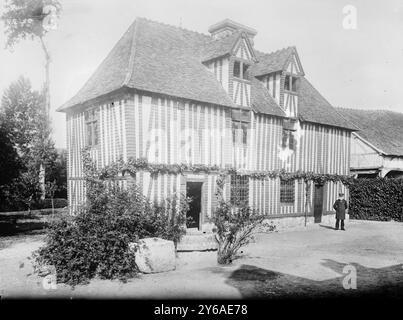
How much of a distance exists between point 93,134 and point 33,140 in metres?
22.9

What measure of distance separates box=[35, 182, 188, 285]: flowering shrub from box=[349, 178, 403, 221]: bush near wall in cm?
1446

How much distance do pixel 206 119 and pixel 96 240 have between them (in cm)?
706

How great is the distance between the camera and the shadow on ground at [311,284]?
22.0ft

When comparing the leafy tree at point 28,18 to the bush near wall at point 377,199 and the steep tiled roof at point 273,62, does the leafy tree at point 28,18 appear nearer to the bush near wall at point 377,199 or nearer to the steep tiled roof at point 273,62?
the steep tiled roof at point 273,62

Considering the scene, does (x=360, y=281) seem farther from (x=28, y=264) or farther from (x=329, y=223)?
(x=329, y=223)

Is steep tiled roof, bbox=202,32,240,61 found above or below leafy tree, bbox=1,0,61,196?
below

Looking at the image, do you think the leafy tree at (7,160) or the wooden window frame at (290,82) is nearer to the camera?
the leafy tree at (7,160)

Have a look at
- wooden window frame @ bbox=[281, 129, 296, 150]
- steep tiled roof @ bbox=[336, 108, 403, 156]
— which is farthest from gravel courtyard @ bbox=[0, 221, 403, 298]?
steep tiled roof @ bbox=[336, 108, 403, 156]

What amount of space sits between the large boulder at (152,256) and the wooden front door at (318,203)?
11303 millimetres

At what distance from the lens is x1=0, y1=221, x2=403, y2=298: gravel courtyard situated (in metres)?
6.90

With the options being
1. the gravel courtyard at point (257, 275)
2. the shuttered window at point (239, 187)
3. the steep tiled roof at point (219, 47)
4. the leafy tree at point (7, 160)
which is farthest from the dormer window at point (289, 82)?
the leafy tree at point (7, 160)

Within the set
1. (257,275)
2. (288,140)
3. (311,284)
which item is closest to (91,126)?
(288,140)

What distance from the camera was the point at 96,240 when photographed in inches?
321

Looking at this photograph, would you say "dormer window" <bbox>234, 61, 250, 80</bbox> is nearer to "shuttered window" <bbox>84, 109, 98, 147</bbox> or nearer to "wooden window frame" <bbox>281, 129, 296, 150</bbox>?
"wooden window frame" <bbox>281, 129, 296, 150</bbox>
